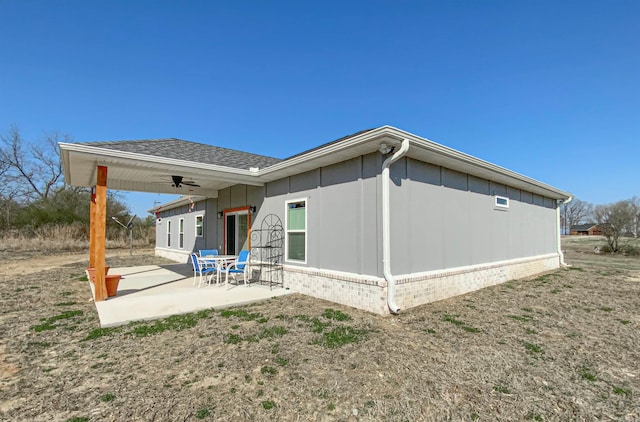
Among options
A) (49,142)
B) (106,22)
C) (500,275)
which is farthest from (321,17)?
(49,142)

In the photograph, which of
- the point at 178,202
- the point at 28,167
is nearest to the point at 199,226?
the point at 178,202

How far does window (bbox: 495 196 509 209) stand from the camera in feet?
27.3

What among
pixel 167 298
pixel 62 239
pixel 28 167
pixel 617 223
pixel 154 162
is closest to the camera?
pixel 167 298

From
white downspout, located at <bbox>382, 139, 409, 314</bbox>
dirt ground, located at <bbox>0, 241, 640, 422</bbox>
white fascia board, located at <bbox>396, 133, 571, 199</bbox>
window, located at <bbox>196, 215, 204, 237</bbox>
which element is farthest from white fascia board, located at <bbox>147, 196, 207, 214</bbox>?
white fascia board, located at <bbox>396, 133, 571, 199</bbox>

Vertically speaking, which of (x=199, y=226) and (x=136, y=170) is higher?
(x=136, y=170)

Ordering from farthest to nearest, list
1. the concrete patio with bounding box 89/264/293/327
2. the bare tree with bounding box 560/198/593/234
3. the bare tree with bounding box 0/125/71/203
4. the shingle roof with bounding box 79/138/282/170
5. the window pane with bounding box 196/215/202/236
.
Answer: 1. the bare tree with bounding box 560/198/593/234
2. the bare tree with bounding box 0/125/71/203
3. the window pane with bounding box 196/215/202/236
4. the shingle roof with bounding box 79/138/282/170
5. the concrete patio with bounding box 89/264/293/327

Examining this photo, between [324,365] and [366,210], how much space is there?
2.90m

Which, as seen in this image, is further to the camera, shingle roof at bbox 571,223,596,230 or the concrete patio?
shingle roof at bbox 571,223,596,230

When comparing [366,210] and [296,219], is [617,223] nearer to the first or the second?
[366,210]

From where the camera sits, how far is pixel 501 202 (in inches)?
336

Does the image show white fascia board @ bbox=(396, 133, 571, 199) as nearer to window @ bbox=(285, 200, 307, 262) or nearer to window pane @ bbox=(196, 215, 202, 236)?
window @ bbox=(285, 200, 307, 262)

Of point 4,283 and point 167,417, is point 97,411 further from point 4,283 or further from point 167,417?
point 4,283

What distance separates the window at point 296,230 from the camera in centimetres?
678

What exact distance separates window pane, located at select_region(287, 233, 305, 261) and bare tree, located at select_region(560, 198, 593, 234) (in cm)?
6926
